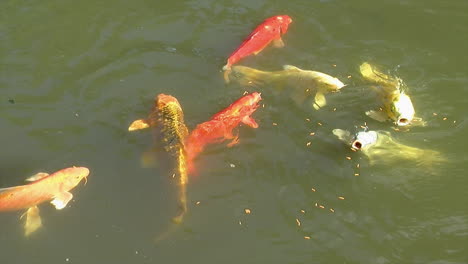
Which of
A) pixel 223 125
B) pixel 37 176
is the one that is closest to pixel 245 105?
pixel 223 125

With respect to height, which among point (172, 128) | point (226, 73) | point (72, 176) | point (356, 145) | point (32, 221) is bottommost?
point (32, 221)

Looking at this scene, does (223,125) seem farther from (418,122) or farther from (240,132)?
(418,122)

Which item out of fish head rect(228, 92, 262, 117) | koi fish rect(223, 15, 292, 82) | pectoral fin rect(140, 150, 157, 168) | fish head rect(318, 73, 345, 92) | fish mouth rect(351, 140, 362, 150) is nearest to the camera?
fish mouth rect(351, 140, 362, 150)

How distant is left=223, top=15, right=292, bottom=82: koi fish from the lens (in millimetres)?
5895

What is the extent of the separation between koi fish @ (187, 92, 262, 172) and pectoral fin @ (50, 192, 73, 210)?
1178 mm

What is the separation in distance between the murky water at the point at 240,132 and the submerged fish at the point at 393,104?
0.38 feet

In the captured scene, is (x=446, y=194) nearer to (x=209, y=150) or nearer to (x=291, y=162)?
(x=291, y=162)

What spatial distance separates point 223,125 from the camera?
17.0ft

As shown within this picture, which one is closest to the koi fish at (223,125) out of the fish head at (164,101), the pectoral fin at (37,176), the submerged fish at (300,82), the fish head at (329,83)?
the submerged fish at (300,82)

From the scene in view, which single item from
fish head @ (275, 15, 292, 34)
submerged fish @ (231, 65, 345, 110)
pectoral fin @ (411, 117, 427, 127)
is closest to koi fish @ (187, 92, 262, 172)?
submerged fish @ (231, 65, 345, 110)

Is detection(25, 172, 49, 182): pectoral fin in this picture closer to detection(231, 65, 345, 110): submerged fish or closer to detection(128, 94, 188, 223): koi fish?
detection(128, 94, 188, 223): koi fish

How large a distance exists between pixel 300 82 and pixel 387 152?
3.99 feet

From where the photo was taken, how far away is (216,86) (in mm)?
5805

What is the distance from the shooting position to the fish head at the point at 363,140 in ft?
16.0
